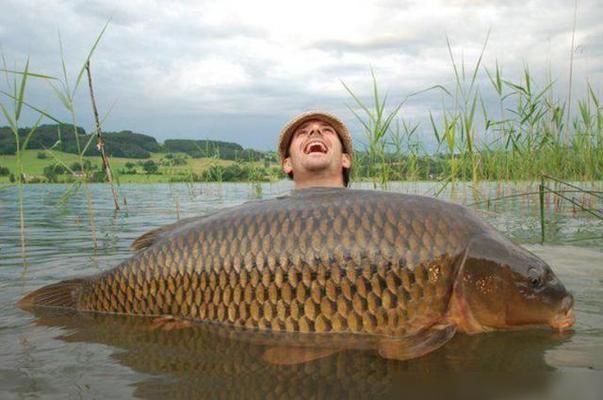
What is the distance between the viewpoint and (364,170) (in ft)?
29.5

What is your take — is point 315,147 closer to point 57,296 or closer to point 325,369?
point 57,296

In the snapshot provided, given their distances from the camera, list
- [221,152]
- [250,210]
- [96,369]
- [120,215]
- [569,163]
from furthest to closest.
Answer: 1. [221,152]
2. [120,215]
3. [569,163]
4. [250,210]
5. [96,369]

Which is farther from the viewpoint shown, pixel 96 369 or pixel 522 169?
pixel 522 169

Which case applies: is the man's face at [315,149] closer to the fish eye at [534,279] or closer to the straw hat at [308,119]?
the straw hat at [308,119]

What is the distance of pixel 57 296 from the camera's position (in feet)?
10.9

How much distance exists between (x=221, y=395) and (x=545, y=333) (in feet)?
5.36

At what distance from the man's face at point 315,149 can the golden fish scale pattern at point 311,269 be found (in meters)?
2.22

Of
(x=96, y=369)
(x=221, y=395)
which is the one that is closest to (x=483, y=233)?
(x=221, y=395)

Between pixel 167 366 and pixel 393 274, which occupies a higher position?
pixel 393 274

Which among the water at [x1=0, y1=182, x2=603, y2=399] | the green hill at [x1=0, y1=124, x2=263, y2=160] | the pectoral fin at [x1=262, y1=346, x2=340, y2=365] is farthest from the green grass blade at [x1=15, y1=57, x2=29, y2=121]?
the pectoral fin at [x1=262, y1=346, x2=340, y2=365]

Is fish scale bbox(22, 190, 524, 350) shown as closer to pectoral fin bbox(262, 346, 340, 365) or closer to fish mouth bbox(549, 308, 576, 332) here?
pectoral fin bbox(262, 346, 340, 365)

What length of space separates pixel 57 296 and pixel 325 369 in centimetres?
187

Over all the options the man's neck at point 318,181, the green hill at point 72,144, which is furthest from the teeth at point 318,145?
the green hill at point 72,144

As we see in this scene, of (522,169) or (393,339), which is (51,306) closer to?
(393,339)
